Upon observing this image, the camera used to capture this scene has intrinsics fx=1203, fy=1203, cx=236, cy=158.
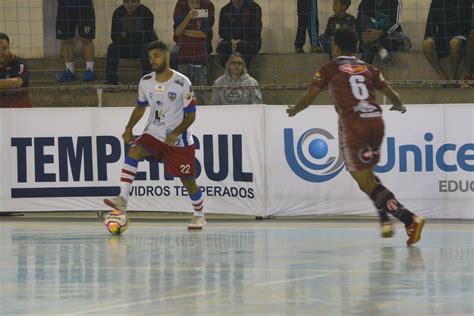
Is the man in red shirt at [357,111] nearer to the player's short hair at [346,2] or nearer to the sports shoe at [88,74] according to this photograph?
the player's short hair at [346,2]

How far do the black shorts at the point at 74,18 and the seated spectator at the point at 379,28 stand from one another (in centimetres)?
471

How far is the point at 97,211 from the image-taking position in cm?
1762

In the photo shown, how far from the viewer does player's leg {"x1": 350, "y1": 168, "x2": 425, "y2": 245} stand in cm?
1212

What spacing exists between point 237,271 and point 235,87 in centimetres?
748

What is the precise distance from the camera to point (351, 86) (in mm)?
12578

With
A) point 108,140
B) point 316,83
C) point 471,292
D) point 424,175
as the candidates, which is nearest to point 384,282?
point 471,292

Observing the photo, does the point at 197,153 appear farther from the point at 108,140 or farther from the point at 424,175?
the point at 424,175

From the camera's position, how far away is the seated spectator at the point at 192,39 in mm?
19359

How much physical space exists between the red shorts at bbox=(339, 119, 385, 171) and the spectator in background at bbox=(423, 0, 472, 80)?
6432 millimetres

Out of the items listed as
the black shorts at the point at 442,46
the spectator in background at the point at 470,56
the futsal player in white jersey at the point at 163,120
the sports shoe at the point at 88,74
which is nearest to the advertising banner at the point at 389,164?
the futsal player in white jersey at the point at 163,120

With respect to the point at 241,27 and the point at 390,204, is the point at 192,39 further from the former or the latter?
the point at 390,204

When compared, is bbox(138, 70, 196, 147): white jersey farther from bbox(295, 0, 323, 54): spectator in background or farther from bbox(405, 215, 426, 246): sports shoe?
bbox(295, 0, 323, 54): spectator in background

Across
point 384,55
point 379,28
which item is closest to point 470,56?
point 384,55

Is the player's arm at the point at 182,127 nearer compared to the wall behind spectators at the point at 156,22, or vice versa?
the player's arm at the point at 182,127
